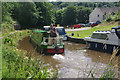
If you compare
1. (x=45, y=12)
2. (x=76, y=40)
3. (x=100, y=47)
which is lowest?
(x=76, y=40)

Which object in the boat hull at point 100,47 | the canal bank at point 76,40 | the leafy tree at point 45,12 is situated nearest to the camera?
the boat hull at point 100,47

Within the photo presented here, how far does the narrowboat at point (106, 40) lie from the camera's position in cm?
1266

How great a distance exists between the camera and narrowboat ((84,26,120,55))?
1266cm

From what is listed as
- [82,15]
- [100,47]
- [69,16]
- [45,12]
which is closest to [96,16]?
[82,15]

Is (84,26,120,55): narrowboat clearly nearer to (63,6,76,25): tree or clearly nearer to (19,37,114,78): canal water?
(19,37,114,78): canal water

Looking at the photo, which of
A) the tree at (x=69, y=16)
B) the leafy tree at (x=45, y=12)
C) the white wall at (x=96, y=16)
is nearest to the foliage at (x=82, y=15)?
the white wall at (x=96, y=16)

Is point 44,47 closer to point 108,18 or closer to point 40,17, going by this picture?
point 108,18

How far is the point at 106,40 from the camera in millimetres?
13445

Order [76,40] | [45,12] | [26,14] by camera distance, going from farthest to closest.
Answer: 1. [45,12]
2. [26,14]
3. [76,40]

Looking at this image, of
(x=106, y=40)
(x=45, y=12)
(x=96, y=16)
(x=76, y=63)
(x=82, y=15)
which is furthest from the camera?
(x=82, y=15)

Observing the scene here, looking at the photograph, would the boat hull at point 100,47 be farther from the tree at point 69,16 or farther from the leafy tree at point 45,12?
the tree at point 69,16

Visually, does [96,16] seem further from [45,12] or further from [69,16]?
[45,12]

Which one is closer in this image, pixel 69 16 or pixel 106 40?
pixel 106 40

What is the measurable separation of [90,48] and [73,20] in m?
50.0
